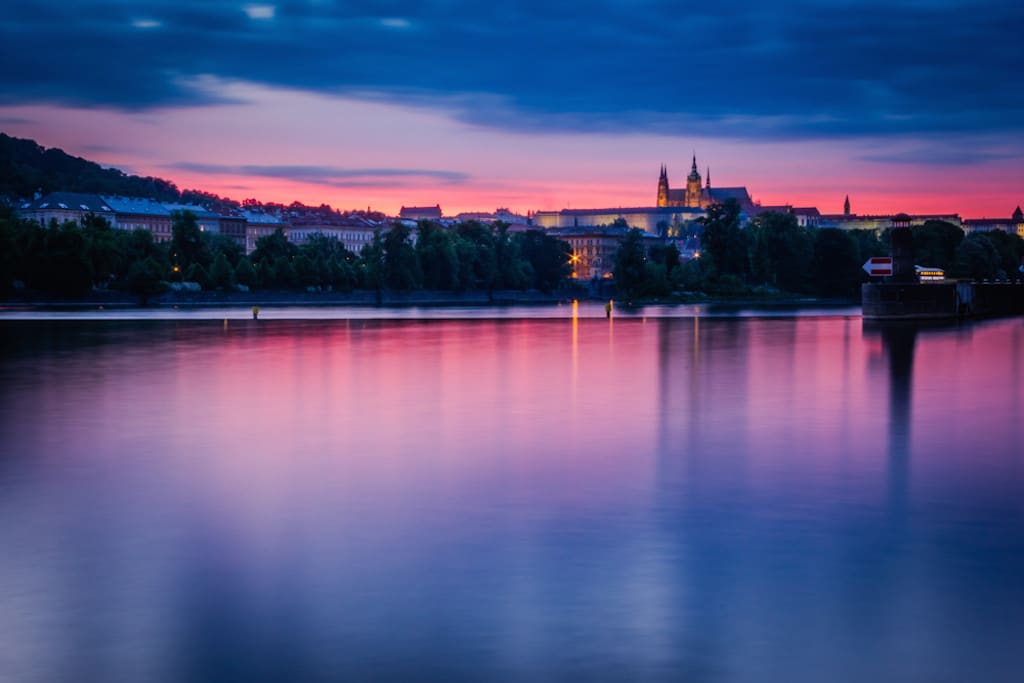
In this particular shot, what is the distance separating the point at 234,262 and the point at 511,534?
140m

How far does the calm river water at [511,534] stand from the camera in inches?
321

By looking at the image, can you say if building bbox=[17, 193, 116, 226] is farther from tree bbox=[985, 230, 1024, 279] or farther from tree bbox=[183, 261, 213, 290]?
tree bbox=[985, 230, 1024, 279]

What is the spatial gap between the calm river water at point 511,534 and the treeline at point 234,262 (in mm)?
87458

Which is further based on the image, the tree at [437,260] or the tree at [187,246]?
the tree at [437,260]

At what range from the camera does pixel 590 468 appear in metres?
16.3

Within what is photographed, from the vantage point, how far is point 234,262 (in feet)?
483

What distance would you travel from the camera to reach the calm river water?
321 inches

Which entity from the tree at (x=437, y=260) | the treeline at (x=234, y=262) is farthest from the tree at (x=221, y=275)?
the tree at (x=437, y=260)

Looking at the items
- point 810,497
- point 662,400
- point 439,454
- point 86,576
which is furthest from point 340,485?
point 662,400

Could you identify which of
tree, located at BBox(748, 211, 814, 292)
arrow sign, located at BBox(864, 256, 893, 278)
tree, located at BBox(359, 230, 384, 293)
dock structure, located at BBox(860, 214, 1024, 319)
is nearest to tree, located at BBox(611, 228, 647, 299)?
tree, located at BBox(748, 211, 814, 292)

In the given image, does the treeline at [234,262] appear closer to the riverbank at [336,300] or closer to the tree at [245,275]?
the tree at [245,275]

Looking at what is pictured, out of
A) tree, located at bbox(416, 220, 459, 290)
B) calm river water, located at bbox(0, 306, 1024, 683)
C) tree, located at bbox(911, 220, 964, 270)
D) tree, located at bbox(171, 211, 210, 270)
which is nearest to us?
calm river water, located at bbox(0, 306, 1024, 683)

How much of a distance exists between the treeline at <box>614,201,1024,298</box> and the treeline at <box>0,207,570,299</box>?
22.3m

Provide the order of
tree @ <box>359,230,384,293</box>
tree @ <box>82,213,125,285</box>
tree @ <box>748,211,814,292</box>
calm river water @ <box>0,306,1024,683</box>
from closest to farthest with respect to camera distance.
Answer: calm river water @ <box>0,306,1024,683</box> < tree @ <box>82,213,125,285</box> < tree @ <box>359,230,384,293</box> < tree @ <box>748,211,814,292</box>
